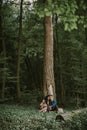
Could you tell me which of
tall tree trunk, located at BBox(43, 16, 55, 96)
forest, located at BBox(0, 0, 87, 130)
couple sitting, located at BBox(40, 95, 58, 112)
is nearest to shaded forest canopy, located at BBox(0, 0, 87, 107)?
forest, located at BBox(0, 0, 87, 130)

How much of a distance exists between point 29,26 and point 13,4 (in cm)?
221

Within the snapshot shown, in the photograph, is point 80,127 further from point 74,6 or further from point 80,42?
point 80,42

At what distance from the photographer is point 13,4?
27.8 m

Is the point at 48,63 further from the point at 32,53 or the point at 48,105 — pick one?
the point at 32,53

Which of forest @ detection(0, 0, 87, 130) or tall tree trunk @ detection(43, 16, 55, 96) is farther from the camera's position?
forest @ detection(0, 0, 87, 130)

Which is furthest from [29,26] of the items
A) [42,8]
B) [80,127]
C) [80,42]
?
[42,8]

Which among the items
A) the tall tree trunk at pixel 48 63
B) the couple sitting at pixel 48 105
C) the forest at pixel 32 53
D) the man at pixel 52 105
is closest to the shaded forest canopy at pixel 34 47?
the forest at pixel 32 53

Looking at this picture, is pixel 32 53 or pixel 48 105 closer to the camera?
pixel 48 105

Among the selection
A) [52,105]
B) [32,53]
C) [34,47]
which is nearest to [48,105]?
[52,105]

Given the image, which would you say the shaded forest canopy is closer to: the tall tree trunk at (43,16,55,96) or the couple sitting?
the tall tree trunk at (43,16,55,96)

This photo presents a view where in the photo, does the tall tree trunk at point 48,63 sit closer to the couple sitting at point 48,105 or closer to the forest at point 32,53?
the couple sitting at point 48,105

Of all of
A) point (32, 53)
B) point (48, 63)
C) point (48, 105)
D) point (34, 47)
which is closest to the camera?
point (48, 105)

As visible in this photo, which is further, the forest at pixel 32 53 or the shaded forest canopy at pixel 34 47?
the shaded forest canopy at pixel 34 47

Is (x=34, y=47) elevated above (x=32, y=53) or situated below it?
above
